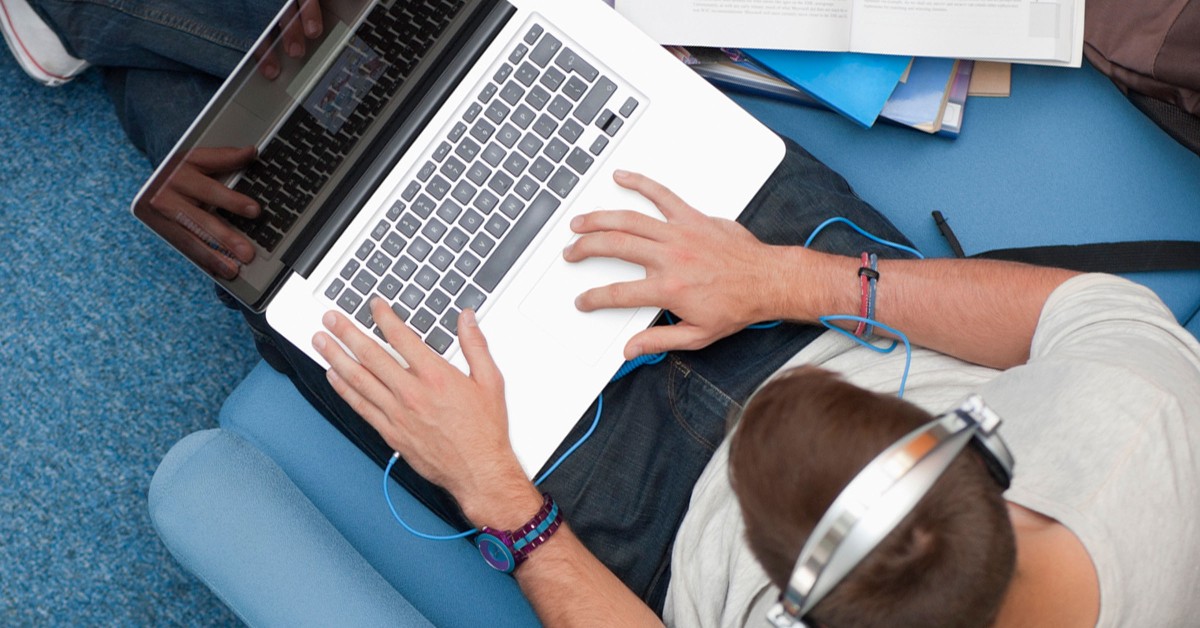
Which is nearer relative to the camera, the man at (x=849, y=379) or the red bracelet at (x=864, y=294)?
the man at (x=849, y=379)

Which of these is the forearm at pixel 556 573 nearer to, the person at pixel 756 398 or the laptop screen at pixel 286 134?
the person at pixel 756 398

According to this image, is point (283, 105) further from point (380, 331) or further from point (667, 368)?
point (667, 368)

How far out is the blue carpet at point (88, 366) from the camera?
4.59 feet

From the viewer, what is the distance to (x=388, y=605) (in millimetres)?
914

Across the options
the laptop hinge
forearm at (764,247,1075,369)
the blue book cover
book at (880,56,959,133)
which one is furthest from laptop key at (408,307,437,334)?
book at (880,56,959,133)

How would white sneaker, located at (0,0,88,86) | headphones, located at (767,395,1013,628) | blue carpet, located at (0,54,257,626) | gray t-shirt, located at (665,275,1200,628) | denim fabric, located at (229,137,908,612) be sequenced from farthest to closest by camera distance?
blue carpet, located at (0,54,257,626), white sneaker, located at (0,0,88,86), denim fabric, located at (229,137,908,612), gray t-shirt, located at (665,275,1200,628), headphones, located at (767,395,1013,628)

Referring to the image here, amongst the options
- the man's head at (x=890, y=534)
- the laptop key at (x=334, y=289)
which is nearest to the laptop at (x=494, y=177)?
the laptop key at (x=334, y=289)

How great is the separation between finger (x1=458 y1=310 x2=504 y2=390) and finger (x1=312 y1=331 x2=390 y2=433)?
0.11m

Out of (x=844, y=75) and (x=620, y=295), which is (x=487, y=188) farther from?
(x=844, y=75)

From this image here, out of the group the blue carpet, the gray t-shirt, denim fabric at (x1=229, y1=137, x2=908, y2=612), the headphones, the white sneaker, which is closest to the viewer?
the headphones

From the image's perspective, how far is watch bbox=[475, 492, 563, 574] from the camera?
94 centimetres

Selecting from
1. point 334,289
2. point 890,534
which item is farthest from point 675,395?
point 890,534

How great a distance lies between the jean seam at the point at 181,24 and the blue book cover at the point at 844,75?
596mm

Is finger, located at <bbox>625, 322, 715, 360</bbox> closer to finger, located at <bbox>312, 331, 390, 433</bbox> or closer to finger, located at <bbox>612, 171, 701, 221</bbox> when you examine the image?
finger, located at <bbox>612, 171, 701, 221</bbox>
